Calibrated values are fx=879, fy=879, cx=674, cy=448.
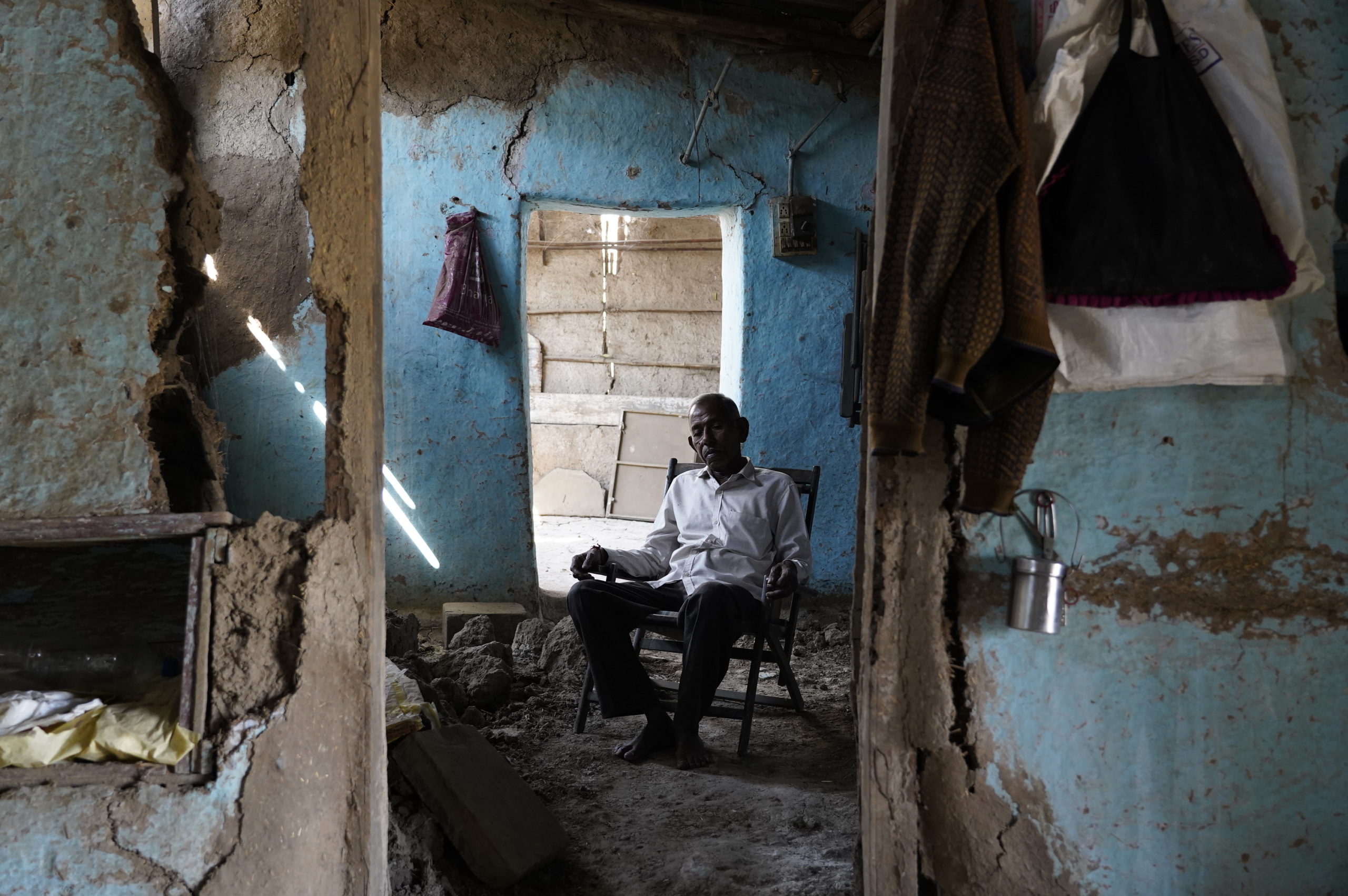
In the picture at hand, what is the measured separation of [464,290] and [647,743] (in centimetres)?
289

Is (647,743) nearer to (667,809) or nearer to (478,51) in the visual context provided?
(667,809)

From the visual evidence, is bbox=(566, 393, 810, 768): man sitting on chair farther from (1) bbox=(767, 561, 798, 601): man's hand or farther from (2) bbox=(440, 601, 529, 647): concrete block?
(2) bbox=(440, 601, 529, 647): concrete block

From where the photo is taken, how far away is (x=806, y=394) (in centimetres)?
550

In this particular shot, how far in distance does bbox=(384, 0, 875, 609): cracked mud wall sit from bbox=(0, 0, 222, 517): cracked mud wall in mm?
3489

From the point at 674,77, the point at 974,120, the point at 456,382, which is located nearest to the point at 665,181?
the point at 674,77

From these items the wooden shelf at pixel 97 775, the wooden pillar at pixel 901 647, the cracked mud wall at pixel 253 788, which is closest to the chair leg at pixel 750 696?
the wooden pillar at pixel 901 647

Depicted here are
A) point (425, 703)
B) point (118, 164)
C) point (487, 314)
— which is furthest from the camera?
point (487, 314)

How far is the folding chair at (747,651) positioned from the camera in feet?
11.4

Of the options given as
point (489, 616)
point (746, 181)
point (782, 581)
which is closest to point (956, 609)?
point (782, 581)

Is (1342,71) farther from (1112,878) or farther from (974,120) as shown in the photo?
(1112,878)

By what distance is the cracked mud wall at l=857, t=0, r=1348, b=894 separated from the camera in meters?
1.92

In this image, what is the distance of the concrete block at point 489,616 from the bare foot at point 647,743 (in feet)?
4.55

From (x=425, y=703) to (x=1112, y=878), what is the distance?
2.03m

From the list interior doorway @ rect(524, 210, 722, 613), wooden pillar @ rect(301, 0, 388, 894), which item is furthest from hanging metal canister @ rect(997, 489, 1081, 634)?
interior doorway @ rect(524, 210, 722, 613)
